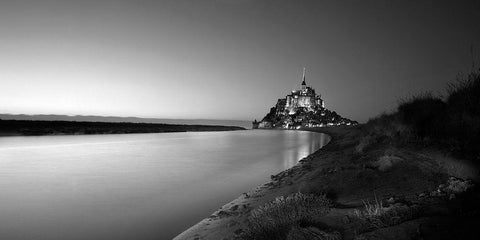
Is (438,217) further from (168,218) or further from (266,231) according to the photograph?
(168,218)

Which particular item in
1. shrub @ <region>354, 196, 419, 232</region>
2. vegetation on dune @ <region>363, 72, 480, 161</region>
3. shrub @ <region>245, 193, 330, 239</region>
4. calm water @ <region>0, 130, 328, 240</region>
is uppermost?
vegetation on dune @ <region>363, 72, 480, 161</region>

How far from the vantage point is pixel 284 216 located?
4.78 m

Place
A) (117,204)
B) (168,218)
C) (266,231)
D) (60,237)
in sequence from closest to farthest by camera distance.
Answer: (266,231) → (60,237) → (168,218) → (117,204)

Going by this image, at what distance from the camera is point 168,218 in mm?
7703

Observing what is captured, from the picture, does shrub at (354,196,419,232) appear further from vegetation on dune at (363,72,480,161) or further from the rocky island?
vegetation on dune at (363,72,480,161)

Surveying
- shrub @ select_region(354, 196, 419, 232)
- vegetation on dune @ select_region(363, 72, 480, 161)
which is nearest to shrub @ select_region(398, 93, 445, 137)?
vegetation on dune @ select_region(363, 72, 480, 161)

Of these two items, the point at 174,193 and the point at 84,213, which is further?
the point at 174,193

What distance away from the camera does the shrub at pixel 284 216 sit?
4328mm

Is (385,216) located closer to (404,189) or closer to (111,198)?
(404,189)

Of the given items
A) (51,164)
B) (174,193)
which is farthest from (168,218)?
(51,164)

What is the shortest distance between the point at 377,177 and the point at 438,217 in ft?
11.8

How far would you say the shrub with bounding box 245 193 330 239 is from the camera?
4328 millimetres

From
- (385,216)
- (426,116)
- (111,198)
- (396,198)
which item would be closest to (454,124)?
(426,116)

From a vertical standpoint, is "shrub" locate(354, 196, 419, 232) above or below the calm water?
above
